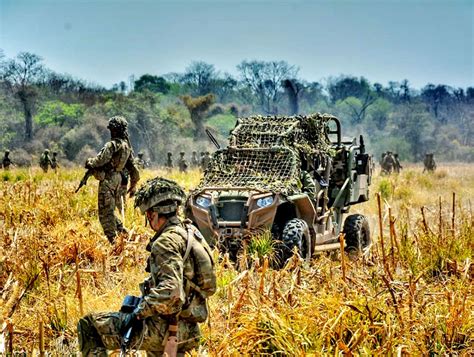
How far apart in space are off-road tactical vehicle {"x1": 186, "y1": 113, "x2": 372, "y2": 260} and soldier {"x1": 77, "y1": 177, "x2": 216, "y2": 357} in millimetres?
4289

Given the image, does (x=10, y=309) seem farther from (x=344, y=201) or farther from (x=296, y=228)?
(x=344, y=201)

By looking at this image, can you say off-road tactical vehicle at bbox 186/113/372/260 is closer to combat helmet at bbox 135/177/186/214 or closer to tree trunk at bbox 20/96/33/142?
combat helmet at bbox 135/177/186/214

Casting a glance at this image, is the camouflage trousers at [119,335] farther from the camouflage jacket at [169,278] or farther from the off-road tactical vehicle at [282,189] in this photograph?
the off-road tactical vehicle at [282,189]

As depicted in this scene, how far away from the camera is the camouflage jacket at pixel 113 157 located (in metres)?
10.4

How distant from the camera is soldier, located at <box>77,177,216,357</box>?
4.80m

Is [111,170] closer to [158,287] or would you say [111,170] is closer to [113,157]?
[113,157]

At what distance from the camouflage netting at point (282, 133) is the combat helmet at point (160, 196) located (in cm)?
576

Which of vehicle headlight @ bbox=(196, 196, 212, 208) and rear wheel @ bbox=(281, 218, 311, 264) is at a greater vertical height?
vehicle headlight @ bbox=(196, 196, 212, 208)

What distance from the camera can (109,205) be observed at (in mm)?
10453

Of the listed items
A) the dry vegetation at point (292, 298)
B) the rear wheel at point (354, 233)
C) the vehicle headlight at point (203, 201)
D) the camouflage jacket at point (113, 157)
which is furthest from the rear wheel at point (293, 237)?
the camouflage jacket at point (113, 157)

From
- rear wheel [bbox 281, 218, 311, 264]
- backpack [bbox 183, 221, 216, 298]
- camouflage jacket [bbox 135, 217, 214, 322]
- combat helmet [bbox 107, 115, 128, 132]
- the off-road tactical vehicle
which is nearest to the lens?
camouflage jacket [bbox 135, 217, 214, 322]

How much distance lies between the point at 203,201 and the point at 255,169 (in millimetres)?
962

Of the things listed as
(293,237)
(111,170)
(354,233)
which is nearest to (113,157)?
(111,170)

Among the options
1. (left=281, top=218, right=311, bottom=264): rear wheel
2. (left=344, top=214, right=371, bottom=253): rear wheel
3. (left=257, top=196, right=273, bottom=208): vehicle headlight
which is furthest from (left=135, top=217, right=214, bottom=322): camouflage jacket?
(left=344, top=214, right=371, bottom=253): rear wheel
